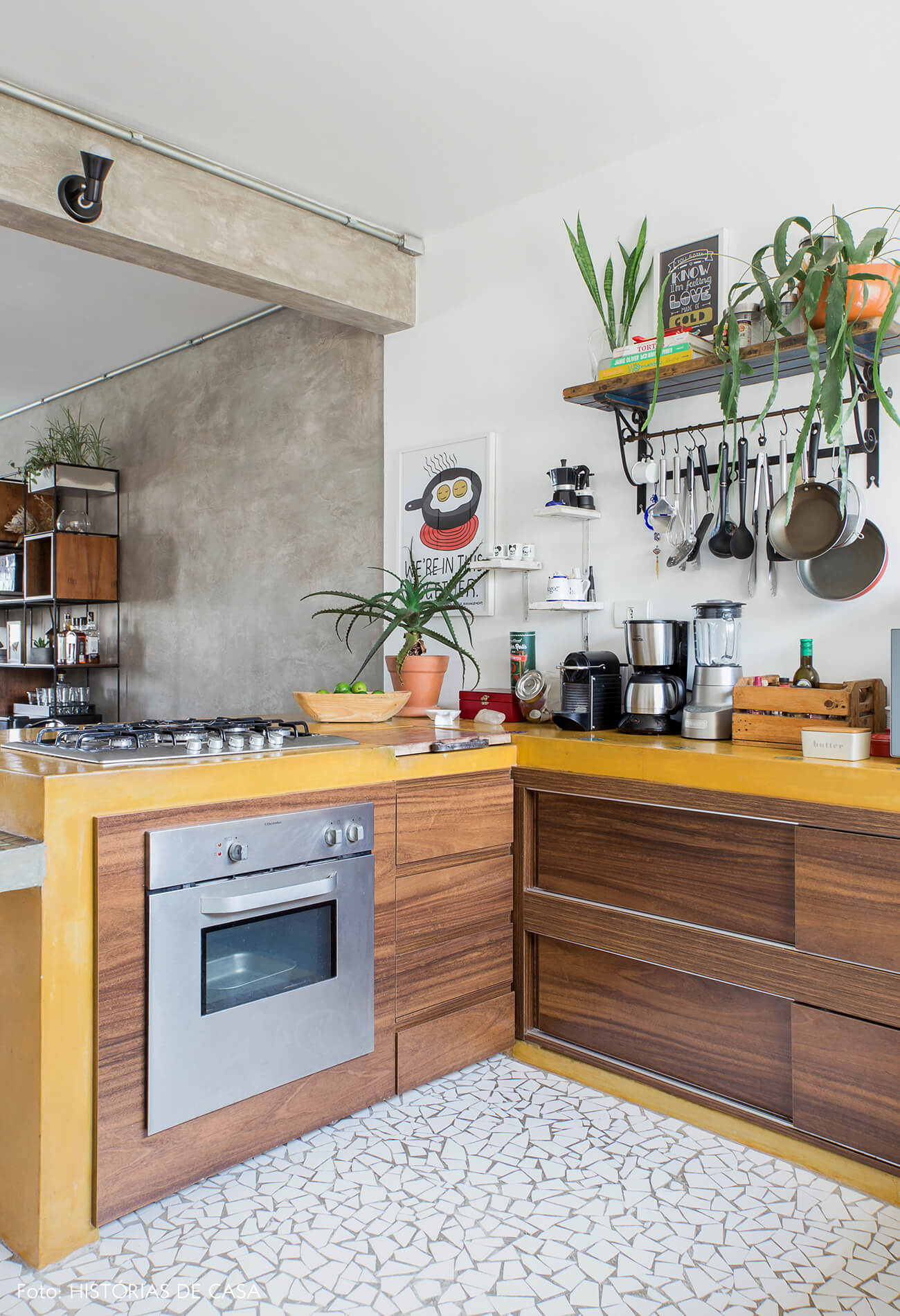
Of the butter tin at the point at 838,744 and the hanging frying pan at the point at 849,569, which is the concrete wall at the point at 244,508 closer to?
the hanging frying pan at the point at 849,569

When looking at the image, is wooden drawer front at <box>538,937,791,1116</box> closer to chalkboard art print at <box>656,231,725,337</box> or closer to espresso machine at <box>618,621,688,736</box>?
espresso machine at <box>618,621,688,736</box>

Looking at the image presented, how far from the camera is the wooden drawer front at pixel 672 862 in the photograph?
2039 millimetres

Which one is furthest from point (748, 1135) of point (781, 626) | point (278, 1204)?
point (781, 626)

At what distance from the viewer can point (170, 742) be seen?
209 cm

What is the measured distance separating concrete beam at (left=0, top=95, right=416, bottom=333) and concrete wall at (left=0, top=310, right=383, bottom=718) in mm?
352

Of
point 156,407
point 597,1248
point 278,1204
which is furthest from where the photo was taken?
point 156,407

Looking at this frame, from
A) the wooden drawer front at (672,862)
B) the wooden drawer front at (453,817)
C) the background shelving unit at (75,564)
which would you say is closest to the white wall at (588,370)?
the wooden drawer front at (672,862)

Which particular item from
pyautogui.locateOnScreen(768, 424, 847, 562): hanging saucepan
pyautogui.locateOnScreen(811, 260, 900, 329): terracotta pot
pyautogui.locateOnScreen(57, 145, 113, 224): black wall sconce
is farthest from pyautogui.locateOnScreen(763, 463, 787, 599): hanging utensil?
pyautogui.locateOnScreen(57, 145, 113, 224): black wall sconce

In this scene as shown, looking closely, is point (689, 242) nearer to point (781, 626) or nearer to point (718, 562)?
point (718, 562)

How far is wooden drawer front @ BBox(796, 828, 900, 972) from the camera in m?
1.83

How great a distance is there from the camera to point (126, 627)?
17.4 ft

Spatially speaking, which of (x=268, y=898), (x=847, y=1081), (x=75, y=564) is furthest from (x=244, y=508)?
(x=847, y=1081)

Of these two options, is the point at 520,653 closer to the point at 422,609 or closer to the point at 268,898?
the point at 422,609

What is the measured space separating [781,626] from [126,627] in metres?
3.93
